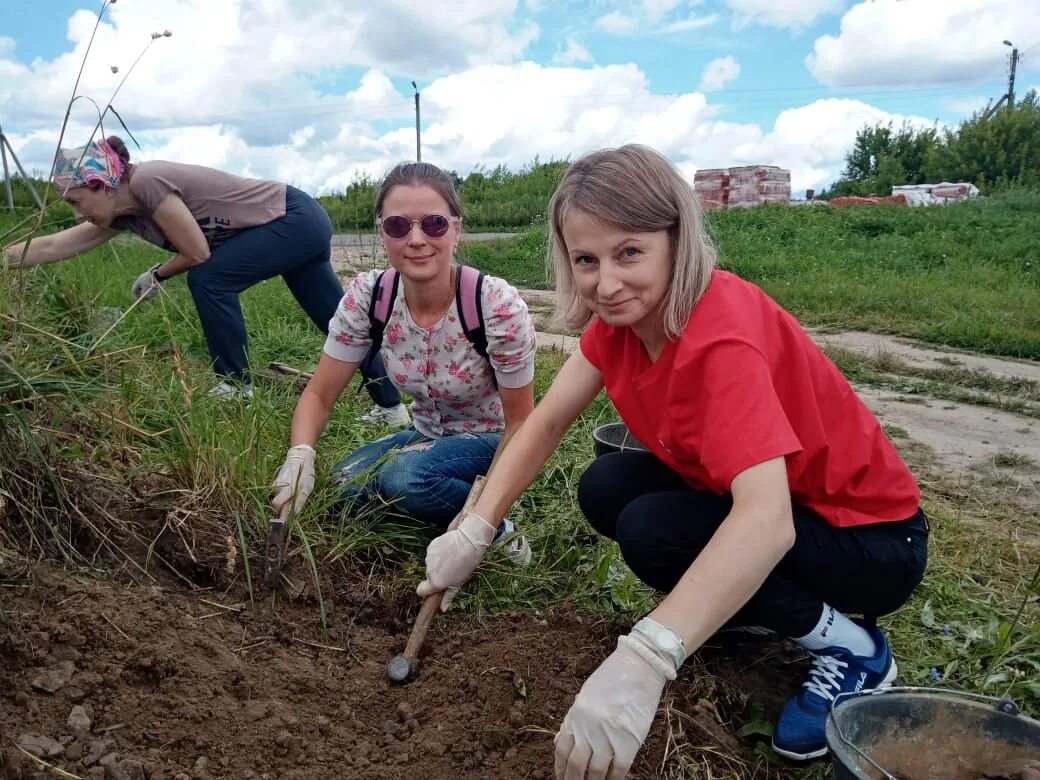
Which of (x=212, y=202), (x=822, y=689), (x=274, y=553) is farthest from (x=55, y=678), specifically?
(x=212, y=202)

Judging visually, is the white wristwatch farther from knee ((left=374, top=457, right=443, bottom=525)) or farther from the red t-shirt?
knee ((left=374, top=457, right=443, bottom=525))

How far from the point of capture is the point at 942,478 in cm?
351

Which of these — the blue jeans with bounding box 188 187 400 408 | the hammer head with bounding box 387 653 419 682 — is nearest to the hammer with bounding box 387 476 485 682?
the hammer head with bounding box 387 653 419 682

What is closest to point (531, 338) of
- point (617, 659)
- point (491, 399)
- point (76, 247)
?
point (491, 399)

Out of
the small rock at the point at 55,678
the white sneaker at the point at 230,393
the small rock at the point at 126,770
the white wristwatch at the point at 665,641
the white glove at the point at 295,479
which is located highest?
the white sneaker at the point at 230,393

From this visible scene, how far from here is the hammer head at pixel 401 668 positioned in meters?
2.01

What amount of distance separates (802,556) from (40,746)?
1.44m

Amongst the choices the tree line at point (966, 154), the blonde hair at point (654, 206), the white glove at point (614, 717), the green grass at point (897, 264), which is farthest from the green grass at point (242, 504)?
the tree line at point (966, 154)

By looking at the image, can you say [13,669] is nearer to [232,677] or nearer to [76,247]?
[232,677]

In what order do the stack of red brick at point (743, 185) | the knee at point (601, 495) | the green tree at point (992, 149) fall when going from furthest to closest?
1. the green tree at point (992, 149)
2. the stack of red brick at point (743, 185)
3. the knee at point (601, 495)

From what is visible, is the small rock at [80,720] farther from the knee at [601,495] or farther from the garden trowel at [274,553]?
the knee at [601,495]

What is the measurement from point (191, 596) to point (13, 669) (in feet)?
1.65

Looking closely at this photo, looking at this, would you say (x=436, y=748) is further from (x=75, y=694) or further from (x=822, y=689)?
(x=822, y=689)

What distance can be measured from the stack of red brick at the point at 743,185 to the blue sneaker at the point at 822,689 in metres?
18.2
